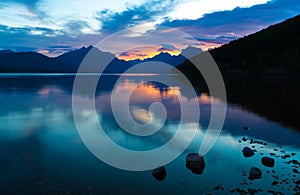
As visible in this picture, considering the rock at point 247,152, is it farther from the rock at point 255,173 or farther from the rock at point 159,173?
the rock at point 159,173

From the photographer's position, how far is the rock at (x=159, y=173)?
12025mm

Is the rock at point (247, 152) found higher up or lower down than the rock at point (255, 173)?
higher up

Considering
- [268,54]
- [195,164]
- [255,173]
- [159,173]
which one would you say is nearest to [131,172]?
[159,173]

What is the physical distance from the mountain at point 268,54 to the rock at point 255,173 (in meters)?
126

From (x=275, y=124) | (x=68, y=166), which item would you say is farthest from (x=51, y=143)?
(x=275, y=124)

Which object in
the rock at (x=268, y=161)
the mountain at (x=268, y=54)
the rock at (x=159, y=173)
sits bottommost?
the rock at (x=159, y=173)

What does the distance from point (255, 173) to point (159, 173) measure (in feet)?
15.1

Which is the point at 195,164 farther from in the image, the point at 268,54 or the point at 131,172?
the point at 268,54

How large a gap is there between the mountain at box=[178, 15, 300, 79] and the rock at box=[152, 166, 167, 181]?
416ft

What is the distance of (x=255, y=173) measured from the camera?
1187 cm

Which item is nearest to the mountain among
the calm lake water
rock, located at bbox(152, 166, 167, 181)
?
the calm lake water

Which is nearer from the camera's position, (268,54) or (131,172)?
(131,172)

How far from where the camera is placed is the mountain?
5315 inches

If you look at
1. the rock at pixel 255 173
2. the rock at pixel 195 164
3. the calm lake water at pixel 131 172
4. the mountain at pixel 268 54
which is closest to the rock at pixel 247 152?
the calm lake water at pixel 131 172
